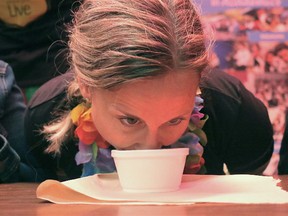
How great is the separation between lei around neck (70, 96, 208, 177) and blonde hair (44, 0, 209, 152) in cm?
12

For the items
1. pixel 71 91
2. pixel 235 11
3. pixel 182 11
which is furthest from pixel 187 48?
pixel 235 11

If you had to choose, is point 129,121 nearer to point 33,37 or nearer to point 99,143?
point 99,143

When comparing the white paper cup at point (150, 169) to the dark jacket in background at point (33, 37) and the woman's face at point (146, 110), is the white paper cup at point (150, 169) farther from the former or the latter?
the dark jacket in background at point (33, 37)

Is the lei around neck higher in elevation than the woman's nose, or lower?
lower

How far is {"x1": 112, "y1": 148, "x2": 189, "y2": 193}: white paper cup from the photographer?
2.67 feet

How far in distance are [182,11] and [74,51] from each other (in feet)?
0.57

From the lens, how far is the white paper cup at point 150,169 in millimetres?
814

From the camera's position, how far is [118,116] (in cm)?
87

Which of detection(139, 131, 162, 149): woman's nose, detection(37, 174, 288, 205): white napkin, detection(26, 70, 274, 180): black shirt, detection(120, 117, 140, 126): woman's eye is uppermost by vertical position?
detection(120, 117, 140, 126): woman's eye

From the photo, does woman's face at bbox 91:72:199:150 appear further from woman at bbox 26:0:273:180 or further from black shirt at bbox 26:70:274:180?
black shirt at bbox 26:70:274:180

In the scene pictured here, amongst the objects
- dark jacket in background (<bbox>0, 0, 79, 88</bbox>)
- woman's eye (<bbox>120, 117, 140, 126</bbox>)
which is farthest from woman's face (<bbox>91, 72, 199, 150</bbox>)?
dark jacket in background (<bbox>0, 0, 79, 88</bbox>)

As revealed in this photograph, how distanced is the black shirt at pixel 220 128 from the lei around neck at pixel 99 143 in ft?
0.27

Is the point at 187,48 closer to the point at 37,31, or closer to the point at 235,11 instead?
the point at 37,31

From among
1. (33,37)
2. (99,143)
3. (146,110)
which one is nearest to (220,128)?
(99,143)
